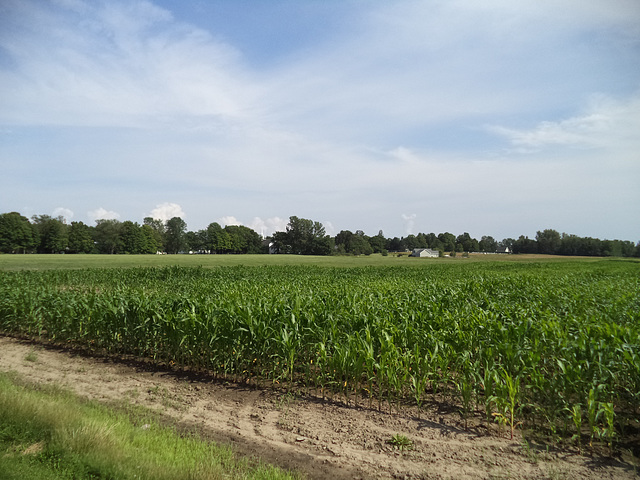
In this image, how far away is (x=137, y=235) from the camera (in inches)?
4690

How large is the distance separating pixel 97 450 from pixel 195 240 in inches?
6158

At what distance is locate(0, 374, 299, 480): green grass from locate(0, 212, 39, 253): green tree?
115549 millimetres

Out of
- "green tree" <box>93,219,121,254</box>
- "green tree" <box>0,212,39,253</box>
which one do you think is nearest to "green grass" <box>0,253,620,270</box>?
"green tree" <box>0,212,39,253</box>

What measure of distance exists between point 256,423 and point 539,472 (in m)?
Result: 3.62

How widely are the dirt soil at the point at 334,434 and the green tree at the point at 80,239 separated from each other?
398 feet

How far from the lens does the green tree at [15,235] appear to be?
92.6 meters

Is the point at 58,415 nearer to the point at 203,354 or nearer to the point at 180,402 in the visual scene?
the point at 180,402

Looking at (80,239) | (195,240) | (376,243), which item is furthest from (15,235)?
(376,243)

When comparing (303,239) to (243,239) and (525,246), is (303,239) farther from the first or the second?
(525,246)

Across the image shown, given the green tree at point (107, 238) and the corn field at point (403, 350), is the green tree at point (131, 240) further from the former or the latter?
the corn field at point (403, 350)

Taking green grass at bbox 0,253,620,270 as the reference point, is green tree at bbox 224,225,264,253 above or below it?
above

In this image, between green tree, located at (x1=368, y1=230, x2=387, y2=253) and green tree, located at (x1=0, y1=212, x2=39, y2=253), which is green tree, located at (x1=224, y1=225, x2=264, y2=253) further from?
green tree, located at (x1=0, y1=212, x2=39, y2=253)

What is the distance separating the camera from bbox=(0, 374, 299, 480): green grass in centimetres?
356

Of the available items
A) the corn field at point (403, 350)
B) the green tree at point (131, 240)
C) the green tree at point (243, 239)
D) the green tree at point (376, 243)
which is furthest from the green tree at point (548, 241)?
the corn field at point (403, 350)
